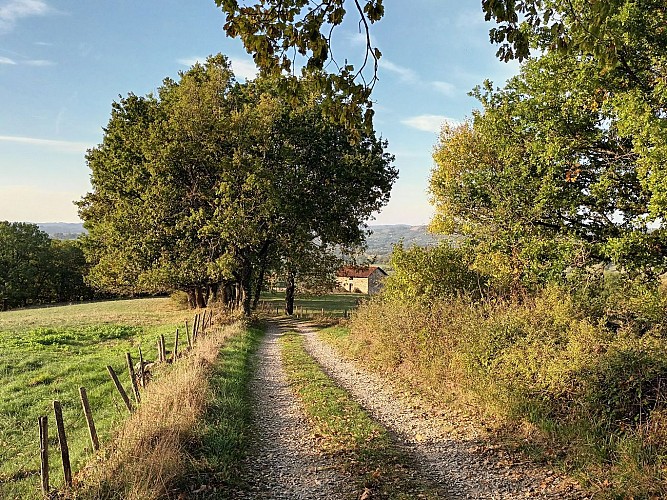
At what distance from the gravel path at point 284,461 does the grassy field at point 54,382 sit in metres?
2.80

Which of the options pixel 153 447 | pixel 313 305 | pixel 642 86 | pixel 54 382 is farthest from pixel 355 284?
pixel 153 447

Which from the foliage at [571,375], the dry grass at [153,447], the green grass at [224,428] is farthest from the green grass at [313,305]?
the dry grass at [153,447]

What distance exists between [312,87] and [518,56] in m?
2.13

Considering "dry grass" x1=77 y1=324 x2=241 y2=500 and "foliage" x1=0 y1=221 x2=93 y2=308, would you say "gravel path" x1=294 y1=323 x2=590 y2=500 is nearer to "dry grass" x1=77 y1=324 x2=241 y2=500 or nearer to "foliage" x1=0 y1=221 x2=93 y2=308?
"dry grass" x1=77 y1=324 x2=241 y2=500

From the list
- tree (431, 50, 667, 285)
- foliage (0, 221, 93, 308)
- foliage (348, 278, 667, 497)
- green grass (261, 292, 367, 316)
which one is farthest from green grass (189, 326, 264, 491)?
foliage (0, 221, 93, 308)

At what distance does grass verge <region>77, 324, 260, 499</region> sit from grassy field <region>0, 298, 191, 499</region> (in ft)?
3.73

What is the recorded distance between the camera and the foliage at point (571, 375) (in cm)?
684

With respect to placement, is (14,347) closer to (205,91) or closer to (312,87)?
(205,91)

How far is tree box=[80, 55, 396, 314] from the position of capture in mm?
27828

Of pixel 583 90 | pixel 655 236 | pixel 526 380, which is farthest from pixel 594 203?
pixel 526 380

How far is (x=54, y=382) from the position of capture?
14000 mm

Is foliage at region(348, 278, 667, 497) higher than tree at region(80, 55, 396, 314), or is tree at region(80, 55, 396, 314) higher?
tree at region(80, 55, 396, 314)

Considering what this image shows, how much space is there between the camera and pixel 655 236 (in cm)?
1281

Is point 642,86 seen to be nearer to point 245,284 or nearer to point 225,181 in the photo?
point 225,181
